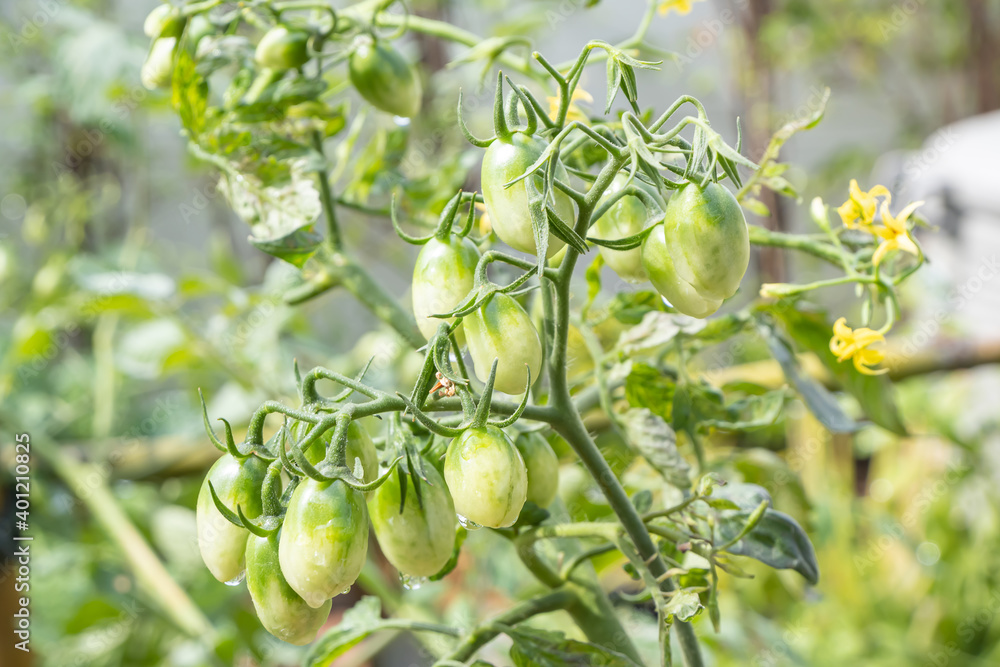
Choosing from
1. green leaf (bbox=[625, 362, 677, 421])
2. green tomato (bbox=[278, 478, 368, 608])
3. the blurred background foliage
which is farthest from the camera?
the blurred background foliage

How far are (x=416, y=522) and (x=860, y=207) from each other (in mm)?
165

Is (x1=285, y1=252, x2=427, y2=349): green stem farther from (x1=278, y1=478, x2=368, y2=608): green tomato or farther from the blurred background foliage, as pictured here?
(x1=278, y1=478, x2=368, y2=608): green tomato

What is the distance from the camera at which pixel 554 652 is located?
23cm

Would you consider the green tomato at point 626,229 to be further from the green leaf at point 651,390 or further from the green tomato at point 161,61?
the green tomato at point 161,61

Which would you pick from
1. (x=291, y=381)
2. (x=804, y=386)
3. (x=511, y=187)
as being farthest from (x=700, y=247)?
Answer: (x=291, y=381)

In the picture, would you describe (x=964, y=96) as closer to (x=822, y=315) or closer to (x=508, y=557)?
(x=508, y=557)

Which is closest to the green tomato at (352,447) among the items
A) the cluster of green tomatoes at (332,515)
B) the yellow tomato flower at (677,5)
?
the cluster of green tomatoes at (332,515)

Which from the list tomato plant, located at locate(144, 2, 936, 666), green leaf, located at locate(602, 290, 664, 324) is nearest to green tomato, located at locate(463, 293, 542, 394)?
tomato plant, located at locate(144, 2, 936, 666)

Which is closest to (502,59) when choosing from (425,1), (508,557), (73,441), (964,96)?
(508,557)

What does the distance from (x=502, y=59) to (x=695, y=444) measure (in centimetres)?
17

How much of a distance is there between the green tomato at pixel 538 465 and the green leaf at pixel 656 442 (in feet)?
0.12

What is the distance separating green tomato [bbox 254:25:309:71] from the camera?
0.89ft

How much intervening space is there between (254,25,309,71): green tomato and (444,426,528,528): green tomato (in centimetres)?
16

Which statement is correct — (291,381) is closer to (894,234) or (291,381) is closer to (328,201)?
(328,201)
